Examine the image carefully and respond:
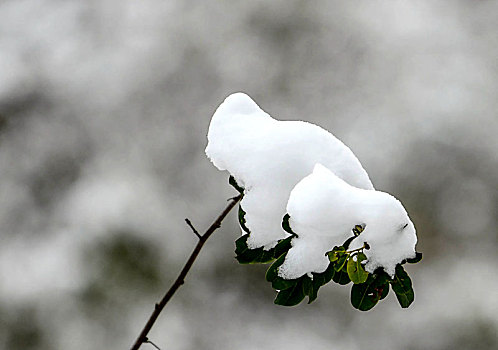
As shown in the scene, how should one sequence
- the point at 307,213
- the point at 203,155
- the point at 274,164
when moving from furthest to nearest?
1. the point at 203,155
2. the point at 274,164
3. the point at 307,213

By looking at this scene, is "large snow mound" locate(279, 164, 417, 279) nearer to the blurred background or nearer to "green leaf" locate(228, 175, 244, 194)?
"green leaf" locate(228, 175, 244, 194)

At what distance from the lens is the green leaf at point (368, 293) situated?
66 cm

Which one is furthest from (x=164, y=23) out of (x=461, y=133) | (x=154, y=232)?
(x=461, y=133)

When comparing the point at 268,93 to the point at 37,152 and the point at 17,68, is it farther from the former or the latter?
the point at 17,68

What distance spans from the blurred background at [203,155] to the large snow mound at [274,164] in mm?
1470

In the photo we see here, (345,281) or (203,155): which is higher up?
(203,155)

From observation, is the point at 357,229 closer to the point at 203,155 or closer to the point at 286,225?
the point at 286,225

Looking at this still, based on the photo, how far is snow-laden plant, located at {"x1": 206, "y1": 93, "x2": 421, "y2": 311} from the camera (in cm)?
61

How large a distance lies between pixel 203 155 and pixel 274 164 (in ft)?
6.11

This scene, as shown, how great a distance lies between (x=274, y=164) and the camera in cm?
71

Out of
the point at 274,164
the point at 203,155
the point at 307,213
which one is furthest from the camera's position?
the point at 203,155

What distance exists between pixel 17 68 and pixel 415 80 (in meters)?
2.01

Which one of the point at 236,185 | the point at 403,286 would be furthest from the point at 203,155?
the point at 403,286

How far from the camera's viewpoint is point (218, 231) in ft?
7.86
